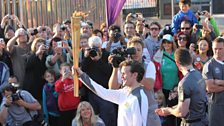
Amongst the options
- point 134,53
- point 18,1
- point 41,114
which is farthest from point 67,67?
point 18,1

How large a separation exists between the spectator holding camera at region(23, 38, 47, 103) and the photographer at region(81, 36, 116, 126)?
790 mm

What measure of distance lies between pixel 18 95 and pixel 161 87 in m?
2.04

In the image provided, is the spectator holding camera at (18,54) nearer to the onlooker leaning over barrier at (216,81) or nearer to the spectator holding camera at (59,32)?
the spectator holding camera at (59,32)

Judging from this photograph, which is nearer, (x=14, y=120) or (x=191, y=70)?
(x=191, y=70)

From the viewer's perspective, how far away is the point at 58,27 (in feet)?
27.3

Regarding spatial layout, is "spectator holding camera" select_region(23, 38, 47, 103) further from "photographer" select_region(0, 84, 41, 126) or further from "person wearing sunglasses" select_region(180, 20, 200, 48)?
"person wearing sunglasses" select_region(180, 20, 200, 48)

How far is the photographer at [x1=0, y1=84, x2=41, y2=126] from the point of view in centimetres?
657

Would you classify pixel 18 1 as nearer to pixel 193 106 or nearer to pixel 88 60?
pixel 88 60

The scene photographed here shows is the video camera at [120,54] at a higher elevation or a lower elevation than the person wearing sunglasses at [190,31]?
lower

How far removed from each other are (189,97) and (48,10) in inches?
257

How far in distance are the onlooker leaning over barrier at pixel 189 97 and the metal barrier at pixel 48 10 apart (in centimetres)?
624

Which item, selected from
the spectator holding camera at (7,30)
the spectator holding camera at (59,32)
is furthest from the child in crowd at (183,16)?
the spectator holding camera at (7,30)

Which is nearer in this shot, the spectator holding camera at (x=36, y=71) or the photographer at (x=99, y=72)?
the photographer at (x=99, y=72)

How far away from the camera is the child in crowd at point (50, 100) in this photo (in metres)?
7.25
